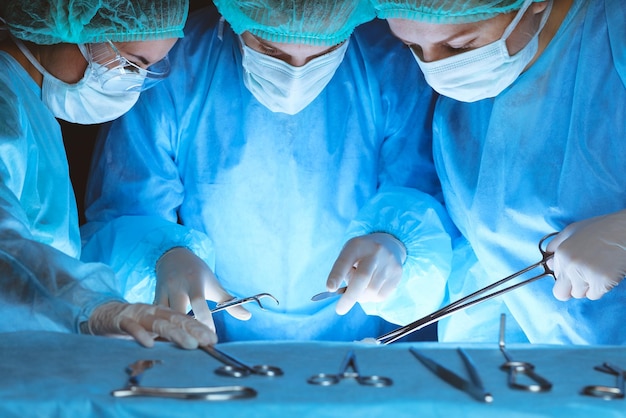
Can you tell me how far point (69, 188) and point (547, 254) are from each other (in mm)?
1446

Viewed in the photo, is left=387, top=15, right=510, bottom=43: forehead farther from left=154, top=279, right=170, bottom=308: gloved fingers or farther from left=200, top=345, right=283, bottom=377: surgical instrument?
left=200, top=345, right=283, bottom=377: surgical instrument

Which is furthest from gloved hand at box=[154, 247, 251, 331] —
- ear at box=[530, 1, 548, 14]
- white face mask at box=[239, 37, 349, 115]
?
ear at box=[530, 1, 548, 14]

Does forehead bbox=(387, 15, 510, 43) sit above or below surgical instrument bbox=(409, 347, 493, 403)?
above

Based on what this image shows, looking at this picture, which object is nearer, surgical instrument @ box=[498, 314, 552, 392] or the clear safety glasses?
surgical instrument @ box=[498, 314, 552, 392]

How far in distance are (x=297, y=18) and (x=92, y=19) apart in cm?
60

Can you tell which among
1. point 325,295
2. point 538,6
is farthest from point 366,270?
point 538,6

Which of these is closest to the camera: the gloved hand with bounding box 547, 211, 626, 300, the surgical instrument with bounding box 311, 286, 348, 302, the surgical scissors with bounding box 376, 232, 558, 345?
the gloved hand with bounding box 547, 211, 626, 300

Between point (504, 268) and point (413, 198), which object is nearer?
point (504, 268)

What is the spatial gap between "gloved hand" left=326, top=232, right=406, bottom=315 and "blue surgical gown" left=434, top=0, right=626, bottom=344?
29 centimetres

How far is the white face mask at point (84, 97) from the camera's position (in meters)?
2.21

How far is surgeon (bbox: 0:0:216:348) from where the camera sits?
1.57 metres

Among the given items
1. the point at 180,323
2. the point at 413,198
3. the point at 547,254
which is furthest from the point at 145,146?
the point at 547,254

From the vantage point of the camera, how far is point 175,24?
7.38 feet

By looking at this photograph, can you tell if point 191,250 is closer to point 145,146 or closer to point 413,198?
point 145,146
